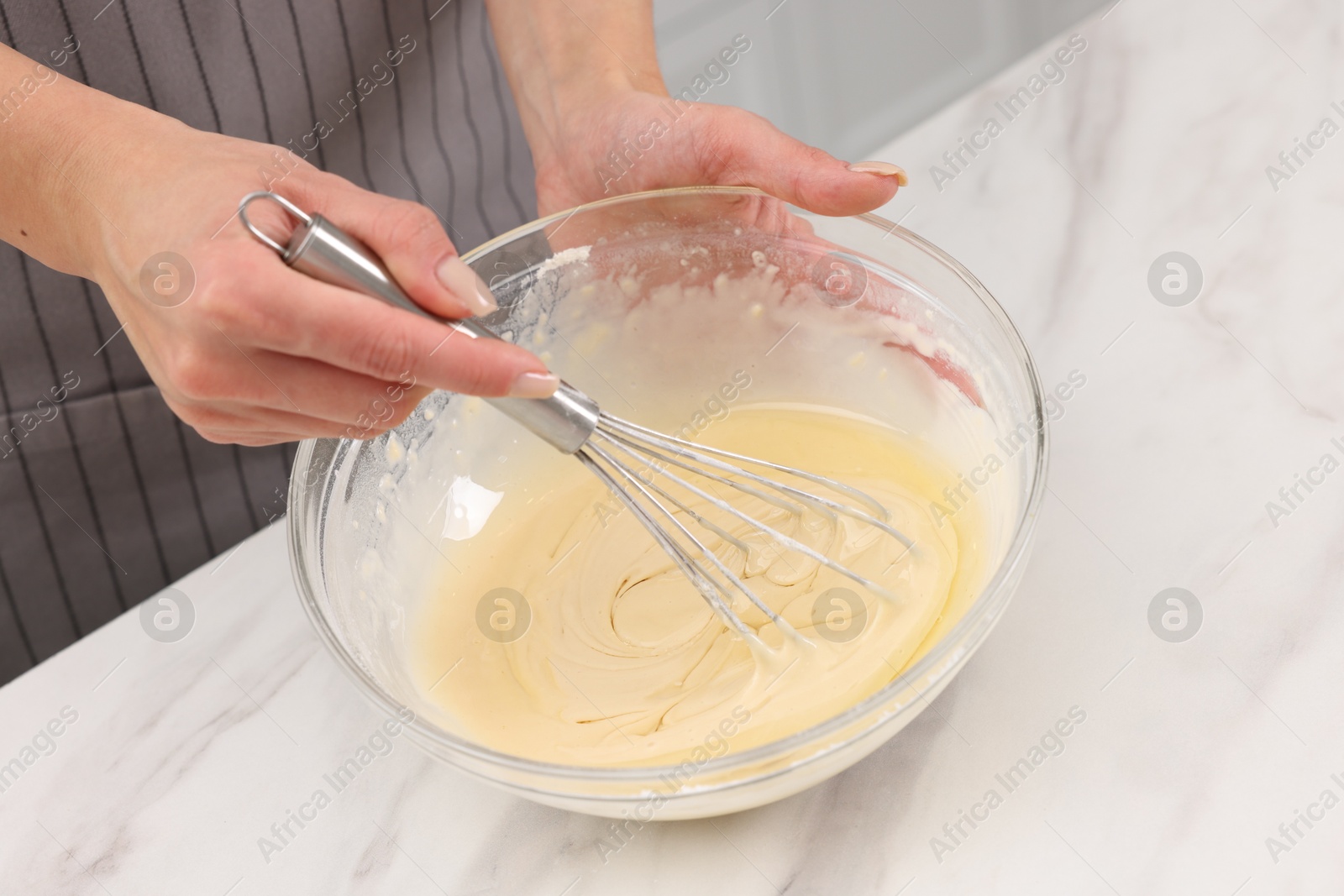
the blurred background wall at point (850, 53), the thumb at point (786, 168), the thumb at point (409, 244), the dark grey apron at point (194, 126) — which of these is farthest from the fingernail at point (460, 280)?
the blurred background wall at point (850, 53)

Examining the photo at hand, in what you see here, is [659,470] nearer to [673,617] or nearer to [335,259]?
[673,617]

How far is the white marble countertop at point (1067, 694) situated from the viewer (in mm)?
801

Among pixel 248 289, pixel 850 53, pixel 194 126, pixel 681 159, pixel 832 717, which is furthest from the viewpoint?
pixel 850 53

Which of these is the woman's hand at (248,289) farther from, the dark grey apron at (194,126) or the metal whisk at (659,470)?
the dark grey apron at (194,126)

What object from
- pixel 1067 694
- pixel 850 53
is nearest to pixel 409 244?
pixel 1067 694

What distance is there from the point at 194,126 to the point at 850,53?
5.26 ft

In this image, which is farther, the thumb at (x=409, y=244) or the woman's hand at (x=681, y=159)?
the woman's hand at (x=681, y=159)

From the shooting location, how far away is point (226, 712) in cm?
101

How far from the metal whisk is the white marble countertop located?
6.3 inches

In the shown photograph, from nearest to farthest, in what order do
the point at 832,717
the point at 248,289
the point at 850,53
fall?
the point at 248,289 → the point at 832,717 → the point at 850,53

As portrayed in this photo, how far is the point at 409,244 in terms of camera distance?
2.42 feet

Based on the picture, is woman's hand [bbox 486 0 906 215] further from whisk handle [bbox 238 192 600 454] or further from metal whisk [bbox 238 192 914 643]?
whisk handle [bbox 238 192 600 454]

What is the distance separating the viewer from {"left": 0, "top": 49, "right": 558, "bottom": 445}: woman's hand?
2.26 feet

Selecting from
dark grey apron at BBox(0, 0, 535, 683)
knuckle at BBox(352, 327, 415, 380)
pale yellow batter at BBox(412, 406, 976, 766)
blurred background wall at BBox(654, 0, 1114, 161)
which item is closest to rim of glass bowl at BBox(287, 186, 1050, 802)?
pale yellow batter at BBox(412, 406, 976, 766)
